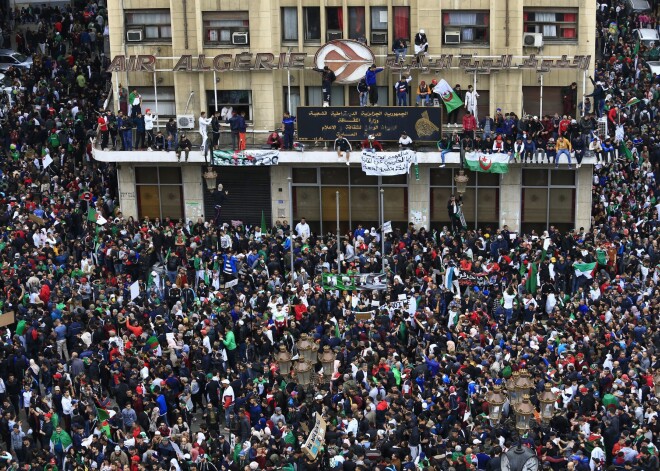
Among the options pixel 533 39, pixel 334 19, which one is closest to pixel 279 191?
pixel 334 19

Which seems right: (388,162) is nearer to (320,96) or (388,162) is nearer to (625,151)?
(320,96)

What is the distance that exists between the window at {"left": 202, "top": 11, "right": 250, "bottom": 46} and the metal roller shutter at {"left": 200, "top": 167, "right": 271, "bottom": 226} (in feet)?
15.0

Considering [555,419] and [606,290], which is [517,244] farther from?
[555,419]

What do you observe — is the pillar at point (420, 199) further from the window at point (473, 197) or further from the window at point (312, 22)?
the window at point (312, 22)

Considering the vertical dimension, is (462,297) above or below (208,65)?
below

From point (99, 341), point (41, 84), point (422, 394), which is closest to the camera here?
point (422, 394)

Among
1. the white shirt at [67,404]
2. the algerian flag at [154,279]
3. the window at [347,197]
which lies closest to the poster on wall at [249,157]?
the window at [347,197]

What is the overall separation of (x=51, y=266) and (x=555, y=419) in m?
18.4

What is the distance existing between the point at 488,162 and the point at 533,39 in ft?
15.1

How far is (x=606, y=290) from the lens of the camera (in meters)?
51.1

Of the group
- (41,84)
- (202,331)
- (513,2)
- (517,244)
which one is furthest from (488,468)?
(41,84)

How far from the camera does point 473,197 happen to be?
5894 centimetres

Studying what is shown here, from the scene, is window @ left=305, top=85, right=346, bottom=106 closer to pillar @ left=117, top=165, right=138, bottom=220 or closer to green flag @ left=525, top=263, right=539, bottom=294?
pillar @ left=117, top=165, right=138, bottom=220

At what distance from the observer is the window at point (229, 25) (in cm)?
5875
